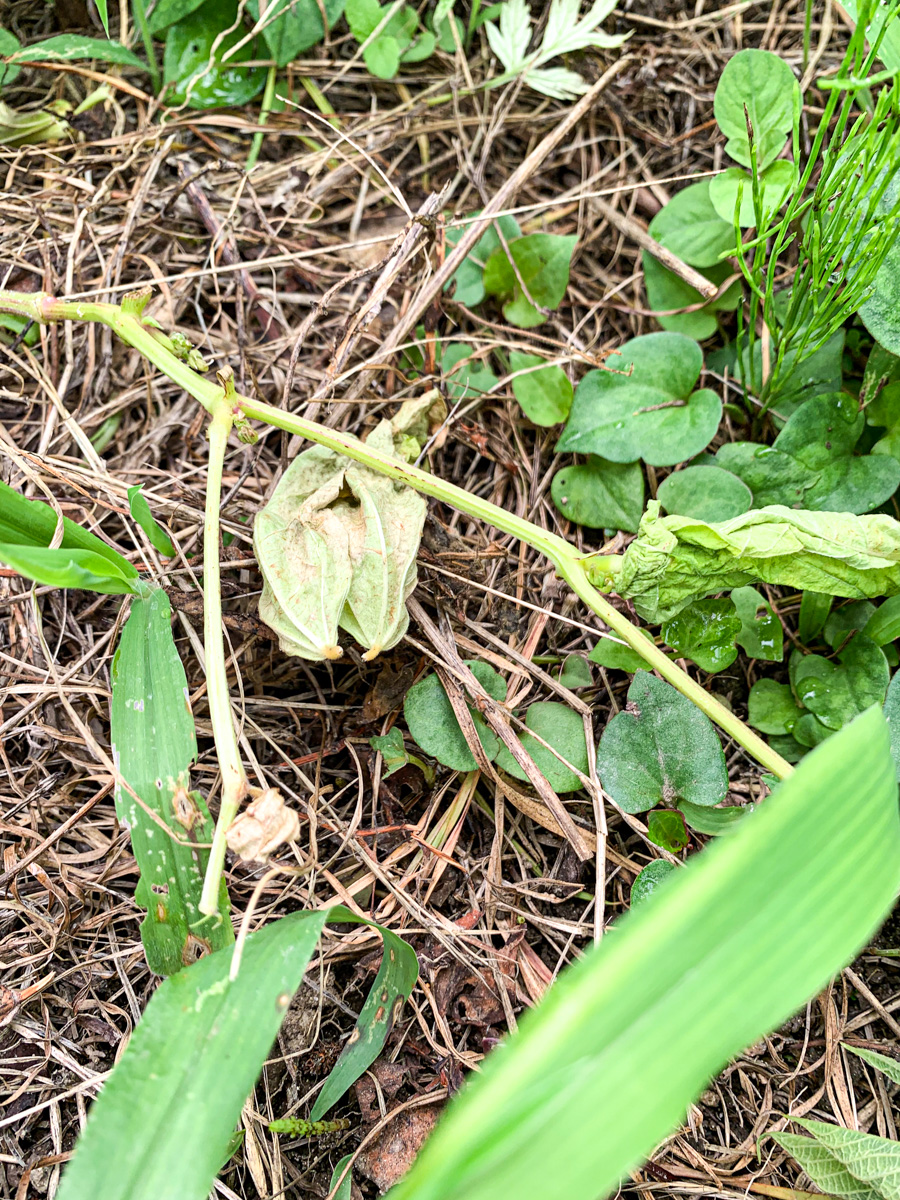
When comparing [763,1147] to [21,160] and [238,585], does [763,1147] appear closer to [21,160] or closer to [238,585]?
[238,585]

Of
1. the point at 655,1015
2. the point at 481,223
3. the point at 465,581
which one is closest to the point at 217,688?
the point at 465,581

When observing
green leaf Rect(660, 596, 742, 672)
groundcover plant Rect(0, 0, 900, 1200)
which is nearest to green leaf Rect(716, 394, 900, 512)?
groundcover plant Rect(0, 0, 900, 1200)

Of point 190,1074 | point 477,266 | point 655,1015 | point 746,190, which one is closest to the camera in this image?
point 655,1015

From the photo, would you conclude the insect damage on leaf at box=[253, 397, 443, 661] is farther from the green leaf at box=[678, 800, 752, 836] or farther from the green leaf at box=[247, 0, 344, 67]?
the green leaf at box=[247, 0, 344, 67]

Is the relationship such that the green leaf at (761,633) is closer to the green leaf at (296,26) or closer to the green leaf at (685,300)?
the green leaf at (685,300)

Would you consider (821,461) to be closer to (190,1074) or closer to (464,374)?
(464,374)

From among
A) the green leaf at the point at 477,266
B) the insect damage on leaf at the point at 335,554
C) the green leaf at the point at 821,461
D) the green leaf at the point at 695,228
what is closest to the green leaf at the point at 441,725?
the insect damage on leaf at the point at 335,554
